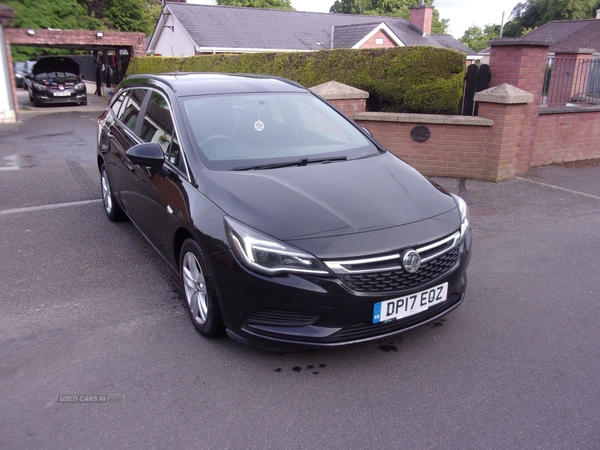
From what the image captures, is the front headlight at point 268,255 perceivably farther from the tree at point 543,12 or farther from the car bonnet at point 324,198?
the tree at point 543,12

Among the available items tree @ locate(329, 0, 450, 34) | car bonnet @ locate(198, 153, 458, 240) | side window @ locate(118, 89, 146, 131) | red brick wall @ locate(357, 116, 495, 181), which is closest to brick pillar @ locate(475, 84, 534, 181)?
red brick wall @ locate(357, 116, 495, 181)

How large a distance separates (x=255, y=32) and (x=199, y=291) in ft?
95.0

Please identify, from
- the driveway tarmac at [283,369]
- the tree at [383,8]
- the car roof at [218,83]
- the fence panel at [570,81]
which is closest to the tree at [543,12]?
the tree at [383,8]

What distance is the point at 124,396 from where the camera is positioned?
304 cm

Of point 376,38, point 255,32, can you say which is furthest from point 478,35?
point 255,32

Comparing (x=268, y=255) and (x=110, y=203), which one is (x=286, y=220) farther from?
(x=110, y=203)

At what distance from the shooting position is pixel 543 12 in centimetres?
6128

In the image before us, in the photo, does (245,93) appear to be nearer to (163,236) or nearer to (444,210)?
(163,236)

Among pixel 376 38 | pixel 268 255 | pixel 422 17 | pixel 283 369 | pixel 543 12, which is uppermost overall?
pixel 543 12

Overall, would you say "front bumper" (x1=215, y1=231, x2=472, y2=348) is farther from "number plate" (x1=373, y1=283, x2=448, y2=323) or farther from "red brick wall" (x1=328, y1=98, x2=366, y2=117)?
"red brick wall" (x1=328, y1=98, x2=366, y2=117)

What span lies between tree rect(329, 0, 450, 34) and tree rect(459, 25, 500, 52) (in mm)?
4464

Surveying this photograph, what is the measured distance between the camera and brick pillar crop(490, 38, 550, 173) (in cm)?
805

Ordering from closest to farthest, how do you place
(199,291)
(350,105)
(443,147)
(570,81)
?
(199,291) → (443,147) → (350,105) → (570,81)

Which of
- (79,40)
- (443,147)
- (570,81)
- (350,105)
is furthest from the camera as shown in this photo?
(79,40)
